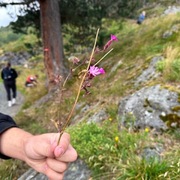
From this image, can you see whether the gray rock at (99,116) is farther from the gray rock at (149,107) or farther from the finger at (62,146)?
the finger at (62,146)

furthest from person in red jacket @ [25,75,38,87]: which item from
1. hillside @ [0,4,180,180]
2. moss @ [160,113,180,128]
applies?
moss @ [160,113,180,128]

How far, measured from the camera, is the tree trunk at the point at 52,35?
33.9 ft

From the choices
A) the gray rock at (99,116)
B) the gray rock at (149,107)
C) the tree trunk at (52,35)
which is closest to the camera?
the gray rock at (149,107)

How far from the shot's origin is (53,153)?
0.89m

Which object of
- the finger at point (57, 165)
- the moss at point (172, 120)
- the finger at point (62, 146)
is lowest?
the moss at point (172, 120)

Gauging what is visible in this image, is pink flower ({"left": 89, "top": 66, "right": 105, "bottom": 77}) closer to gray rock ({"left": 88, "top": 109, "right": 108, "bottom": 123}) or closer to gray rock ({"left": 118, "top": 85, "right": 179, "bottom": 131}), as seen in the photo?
gray rock ({"left": 118, "top": 85, "right": 179, "bottom": 131})

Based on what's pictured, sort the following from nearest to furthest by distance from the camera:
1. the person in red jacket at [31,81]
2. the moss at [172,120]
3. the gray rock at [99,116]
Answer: the moss at [172,120]
the gray rock at [99,116]
the person in red jacket at [31,81]

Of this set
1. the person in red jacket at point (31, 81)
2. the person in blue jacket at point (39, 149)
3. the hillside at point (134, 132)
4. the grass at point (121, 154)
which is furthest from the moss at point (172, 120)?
the person in red jacket at point (31, 81)

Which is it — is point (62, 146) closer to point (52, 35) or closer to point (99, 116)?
point (99, 116)

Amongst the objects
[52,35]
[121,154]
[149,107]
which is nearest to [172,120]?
[149,107]

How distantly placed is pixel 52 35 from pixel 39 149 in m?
9.88

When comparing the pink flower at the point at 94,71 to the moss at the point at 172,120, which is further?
the moss at the point at 172,120

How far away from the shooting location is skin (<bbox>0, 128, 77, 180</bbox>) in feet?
2.98

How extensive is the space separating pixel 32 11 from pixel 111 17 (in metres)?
3.71
